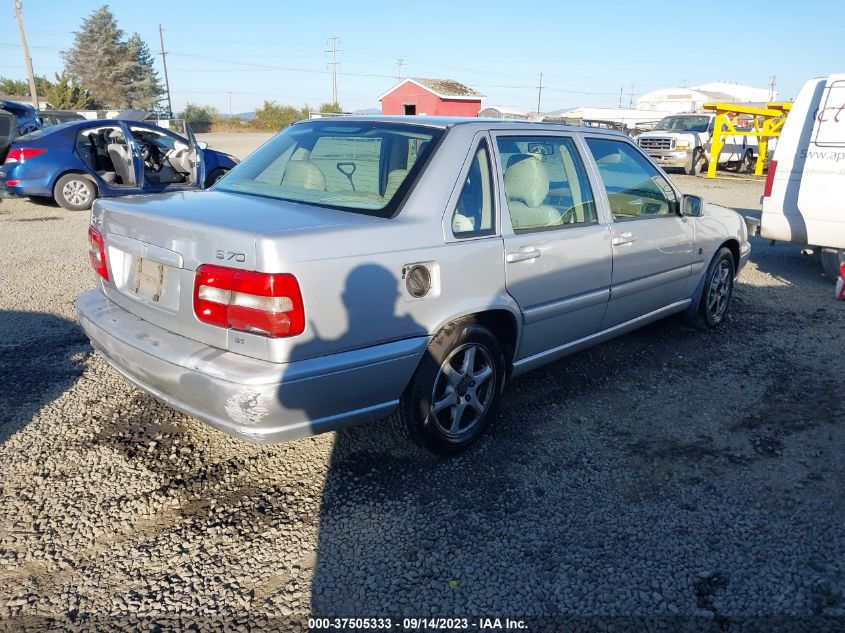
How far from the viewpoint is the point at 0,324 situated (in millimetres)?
5234

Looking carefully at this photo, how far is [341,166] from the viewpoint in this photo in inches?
139

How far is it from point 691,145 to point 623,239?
2034cm

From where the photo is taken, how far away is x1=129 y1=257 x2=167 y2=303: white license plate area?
2.92 m

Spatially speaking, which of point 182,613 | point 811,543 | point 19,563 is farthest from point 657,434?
point 19,563

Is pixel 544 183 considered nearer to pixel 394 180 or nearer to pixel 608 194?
pixel 608 194

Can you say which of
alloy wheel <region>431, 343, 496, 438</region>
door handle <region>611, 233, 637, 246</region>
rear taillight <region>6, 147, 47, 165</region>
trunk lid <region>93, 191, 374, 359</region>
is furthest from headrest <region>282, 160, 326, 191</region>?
rear taillight <region>6, 147, 47, 165</region>

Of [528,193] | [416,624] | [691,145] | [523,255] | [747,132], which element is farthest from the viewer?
[747,132]

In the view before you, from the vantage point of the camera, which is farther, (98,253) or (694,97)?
(694,97)

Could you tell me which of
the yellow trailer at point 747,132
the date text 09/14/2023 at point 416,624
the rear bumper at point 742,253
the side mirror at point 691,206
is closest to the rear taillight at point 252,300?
the date text 09/14/2023 at point 416,624

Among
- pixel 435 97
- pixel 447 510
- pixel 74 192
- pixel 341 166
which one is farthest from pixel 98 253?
pixel 435 97

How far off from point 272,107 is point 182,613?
223 feet

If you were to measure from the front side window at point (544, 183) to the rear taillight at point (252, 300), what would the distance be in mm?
1416

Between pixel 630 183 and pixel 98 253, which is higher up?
pixel 630 183

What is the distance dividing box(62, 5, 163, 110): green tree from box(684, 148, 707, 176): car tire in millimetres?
65781
